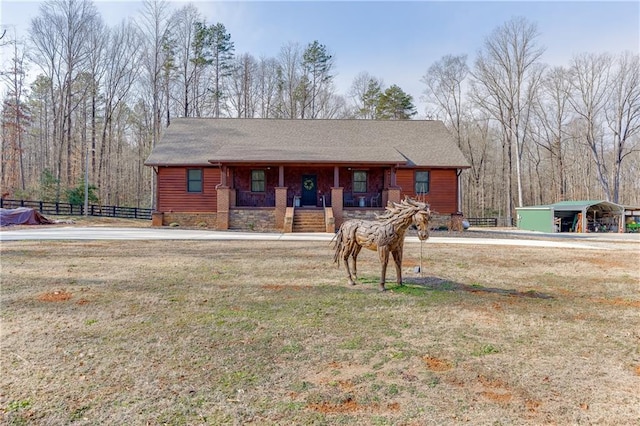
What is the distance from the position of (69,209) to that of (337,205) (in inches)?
814

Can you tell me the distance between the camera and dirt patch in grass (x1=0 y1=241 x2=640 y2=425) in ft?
8.87

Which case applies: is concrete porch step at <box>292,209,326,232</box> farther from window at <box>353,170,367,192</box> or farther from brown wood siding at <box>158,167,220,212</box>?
brown wood siding at <box>158,167,220,212</box>

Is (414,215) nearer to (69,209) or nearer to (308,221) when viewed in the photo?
(308,221)

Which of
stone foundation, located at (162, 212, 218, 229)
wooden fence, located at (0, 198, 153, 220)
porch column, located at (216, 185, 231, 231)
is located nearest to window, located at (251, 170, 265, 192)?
stone foundation, located at (162, 212, 218, 229)

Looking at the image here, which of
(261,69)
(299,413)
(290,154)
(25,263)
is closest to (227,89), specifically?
(261,69)

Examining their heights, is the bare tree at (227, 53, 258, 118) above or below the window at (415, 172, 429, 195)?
above

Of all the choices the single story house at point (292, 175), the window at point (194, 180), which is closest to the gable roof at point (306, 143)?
the single story house at point (292, 175)

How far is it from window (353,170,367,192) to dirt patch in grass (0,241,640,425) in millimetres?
14673

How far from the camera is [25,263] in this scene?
7.94 m

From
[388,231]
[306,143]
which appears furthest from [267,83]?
[388,231]

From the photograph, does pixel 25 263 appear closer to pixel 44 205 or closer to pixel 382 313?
pixel 382 313

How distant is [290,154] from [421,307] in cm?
1559

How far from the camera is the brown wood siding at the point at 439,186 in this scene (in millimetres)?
21641

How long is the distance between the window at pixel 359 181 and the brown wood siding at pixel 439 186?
1.99 metres
